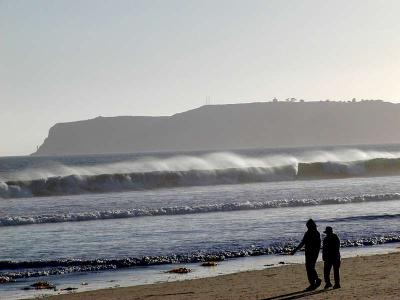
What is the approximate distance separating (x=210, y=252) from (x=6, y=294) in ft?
23.0

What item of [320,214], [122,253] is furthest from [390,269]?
[320,214]

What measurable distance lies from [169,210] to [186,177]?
29.7 m

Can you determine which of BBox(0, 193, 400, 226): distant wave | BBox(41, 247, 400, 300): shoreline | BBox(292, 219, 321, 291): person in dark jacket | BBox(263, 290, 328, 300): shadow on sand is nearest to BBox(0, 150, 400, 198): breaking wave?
BBox(0, 193, 400, 226): distant wave

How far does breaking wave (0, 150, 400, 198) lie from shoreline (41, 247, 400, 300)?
3936 cm

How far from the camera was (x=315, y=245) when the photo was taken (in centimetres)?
1686

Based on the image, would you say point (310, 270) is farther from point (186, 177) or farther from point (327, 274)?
point (186, 177)

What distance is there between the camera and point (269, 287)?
16781 millimetres

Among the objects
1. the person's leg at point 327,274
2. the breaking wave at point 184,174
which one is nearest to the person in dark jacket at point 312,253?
the person's leg at point 327,274

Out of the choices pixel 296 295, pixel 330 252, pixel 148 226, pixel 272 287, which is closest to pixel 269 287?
pixel 272 287

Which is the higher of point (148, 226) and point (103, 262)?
point (148, 226)

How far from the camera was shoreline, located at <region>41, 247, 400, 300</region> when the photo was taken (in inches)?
614

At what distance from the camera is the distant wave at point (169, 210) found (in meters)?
Answer: 34.3

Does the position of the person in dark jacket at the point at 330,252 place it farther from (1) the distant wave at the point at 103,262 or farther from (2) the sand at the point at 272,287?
(1) the distant wave at the point at 103,262

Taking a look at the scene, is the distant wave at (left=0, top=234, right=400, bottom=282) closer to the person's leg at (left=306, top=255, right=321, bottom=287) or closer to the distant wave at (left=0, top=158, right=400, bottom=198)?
the person's leg at (left=306, top=255, right=321, bottom=287)
